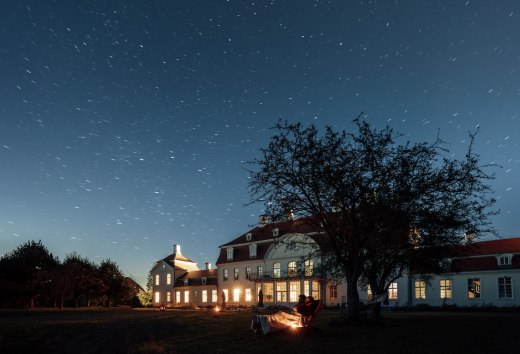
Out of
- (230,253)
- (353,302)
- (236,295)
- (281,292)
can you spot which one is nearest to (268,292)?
(281,292)

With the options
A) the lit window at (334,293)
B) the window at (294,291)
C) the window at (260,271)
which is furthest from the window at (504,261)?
the window at (260,271)

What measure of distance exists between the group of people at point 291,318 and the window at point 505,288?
98.0ft

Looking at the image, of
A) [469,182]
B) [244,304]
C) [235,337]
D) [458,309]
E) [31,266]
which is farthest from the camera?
[244,304]

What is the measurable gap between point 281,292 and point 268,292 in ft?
7.57

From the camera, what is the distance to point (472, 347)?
15266 millimetres

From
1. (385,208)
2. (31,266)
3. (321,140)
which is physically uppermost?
(321,140)

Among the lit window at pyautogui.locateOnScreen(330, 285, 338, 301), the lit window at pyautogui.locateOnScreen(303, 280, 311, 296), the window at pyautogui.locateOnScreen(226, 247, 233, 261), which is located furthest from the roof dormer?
the window at pyautogui.locateOnScreen(226, 247, 233, 261)

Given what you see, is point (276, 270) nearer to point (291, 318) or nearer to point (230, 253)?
point (230, 253)

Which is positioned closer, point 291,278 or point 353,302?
point 353,302

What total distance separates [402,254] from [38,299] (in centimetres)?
4521

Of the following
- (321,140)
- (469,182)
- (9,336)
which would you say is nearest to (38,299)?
(9,336)

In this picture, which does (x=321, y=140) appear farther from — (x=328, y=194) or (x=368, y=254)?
(x=368, y=254)

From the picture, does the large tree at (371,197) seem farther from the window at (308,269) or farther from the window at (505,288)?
the window at (505,288)

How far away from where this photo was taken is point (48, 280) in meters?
53.7
